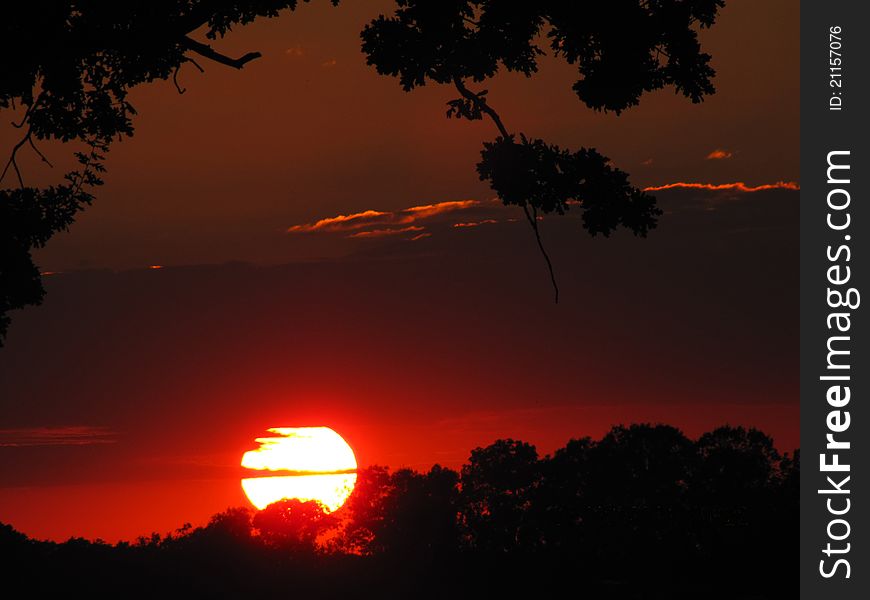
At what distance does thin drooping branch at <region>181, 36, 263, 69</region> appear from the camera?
1945 cm

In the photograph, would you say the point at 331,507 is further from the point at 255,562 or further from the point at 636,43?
the point at 636,43

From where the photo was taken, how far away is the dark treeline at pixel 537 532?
208 ft

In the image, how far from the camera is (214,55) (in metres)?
19.9

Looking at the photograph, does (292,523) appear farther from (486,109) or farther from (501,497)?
(486,109)

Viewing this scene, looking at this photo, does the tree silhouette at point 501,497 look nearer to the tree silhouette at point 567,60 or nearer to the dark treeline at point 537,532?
the dark treeline at point 537,532

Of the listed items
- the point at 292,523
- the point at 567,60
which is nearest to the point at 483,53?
the point at 567,60

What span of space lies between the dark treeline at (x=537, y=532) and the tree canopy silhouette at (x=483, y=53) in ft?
122

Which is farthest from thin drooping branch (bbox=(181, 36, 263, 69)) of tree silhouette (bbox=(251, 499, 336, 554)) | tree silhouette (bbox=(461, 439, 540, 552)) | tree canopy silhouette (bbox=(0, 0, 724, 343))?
tree silhouette (bbox=(461, 439, 540, 552))

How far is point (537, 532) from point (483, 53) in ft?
212

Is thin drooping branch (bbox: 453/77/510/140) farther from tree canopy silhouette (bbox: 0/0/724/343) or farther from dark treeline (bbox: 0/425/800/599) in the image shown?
dark treeline (bbox: 0/425/800/599)

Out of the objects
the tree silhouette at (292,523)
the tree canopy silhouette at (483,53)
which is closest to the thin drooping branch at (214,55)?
the tree canopy silhouette at (483,53)

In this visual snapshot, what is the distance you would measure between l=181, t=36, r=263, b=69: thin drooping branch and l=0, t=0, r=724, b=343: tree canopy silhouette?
24mm

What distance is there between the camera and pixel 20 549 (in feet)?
150

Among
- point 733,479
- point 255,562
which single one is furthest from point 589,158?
point 733,479
